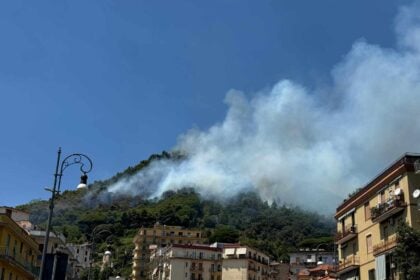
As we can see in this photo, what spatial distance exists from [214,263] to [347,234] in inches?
2474

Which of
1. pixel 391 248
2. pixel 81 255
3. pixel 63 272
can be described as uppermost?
pixel 81 255

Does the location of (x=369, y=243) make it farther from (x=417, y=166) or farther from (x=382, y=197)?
(x=417, y=166)

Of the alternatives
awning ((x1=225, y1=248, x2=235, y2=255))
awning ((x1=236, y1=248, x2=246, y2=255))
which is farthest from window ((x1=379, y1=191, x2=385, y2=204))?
awning ((x1=225, y1=248, x2=235, y2=255))

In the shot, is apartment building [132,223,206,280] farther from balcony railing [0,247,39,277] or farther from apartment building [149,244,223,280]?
balcony railing [0,247,39,277]

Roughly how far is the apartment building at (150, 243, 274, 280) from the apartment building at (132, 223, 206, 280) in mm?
25719

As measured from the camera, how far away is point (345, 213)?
56.2 m

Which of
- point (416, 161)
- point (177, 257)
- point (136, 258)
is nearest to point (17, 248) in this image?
point (416, 161)

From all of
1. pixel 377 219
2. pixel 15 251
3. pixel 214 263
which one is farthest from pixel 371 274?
pixel 214 263

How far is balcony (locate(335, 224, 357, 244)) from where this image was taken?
174 feet

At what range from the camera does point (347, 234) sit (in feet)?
176

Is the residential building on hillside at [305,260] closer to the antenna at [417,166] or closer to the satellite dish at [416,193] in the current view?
the antenna at [417,166]

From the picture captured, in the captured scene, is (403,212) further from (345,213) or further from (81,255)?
(81,255)

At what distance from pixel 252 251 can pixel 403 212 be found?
70.1 metres

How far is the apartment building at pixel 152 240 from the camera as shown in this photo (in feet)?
464
